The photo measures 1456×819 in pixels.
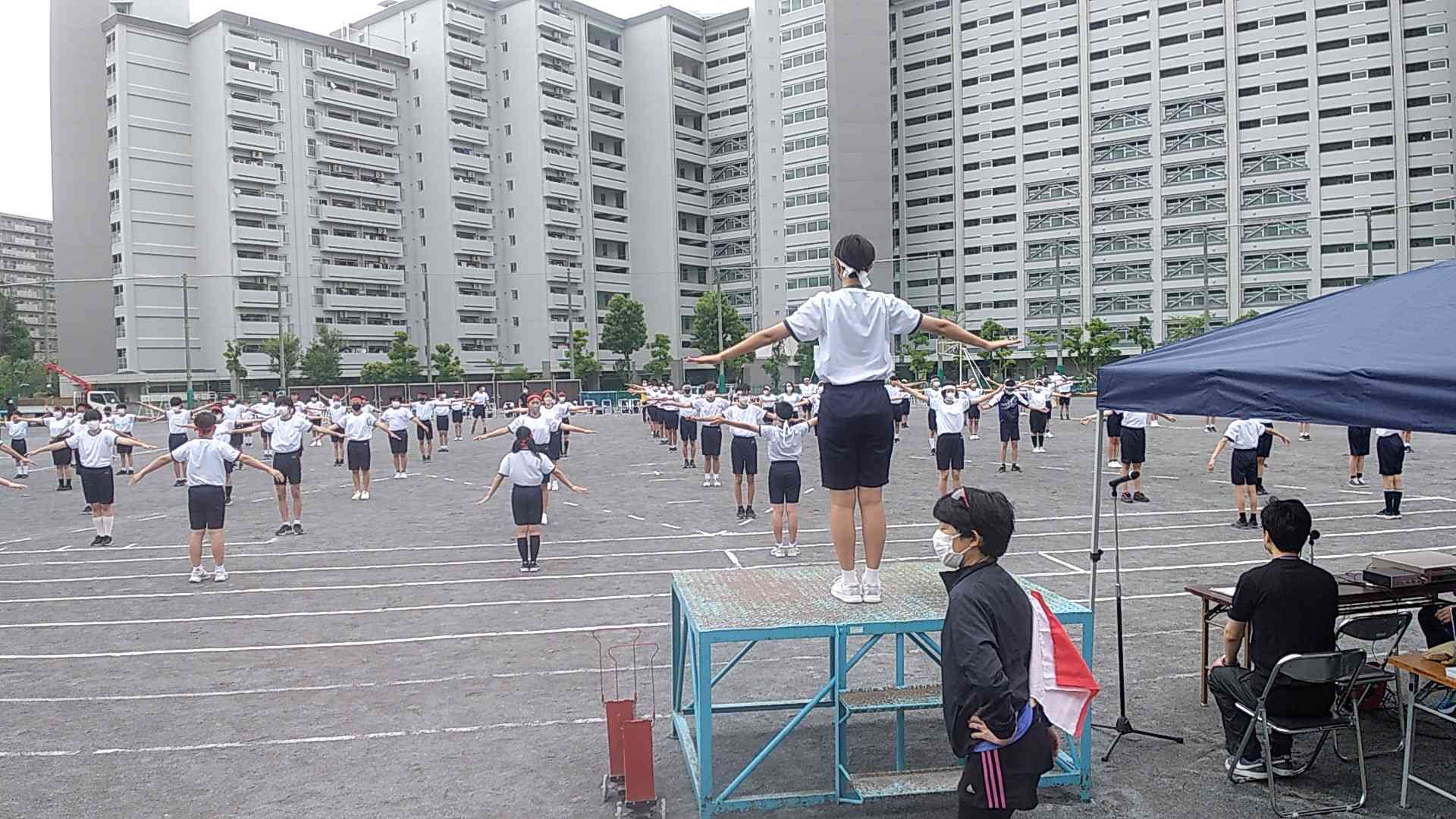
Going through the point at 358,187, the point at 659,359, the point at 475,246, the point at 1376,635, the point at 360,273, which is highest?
the point at 358,187

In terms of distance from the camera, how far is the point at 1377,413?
4.89 metres

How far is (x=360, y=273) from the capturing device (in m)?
77.5

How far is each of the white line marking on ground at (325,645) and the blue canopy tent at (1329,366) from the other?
526 centimetres

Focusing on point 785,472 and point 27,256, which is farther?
point 27,256

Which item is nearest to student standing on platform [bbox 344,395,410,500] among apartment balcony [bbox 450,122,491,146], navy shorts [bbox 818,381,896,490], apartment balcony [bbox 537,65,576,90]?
navy shorts [bbox 818,381,896,490]

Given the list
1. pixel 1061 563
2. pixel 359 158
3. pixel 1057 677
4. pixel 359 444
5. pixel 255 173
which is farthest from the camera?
pixel 359 158

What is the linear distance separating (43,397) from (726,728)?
73073mm

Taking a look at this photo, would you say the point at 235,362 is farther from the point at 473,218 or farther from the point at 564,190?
the point at 564,190

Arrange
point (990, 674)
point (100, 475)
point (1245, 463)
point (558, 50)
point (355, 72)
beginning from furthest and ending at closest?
1. point (558, 50)
2. point (355, 72)
3. point (100, 475)
4. point (1245, 463)
5. point (990, 674)

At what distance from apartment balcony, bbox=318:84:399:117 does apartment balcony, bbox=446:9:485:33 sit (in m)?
7.71

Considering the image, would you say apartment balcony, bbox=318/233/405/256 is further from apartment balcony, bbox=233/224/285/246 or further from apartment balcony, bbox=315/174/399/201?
apartment balcony, bbox=315/174/399/201

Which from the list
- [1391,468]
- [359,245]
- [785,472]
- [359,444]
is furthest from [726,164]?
[785,472]

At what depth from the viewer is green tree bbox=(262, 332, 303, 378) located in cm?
6938

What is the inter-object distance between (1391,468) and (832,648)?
13.4m
